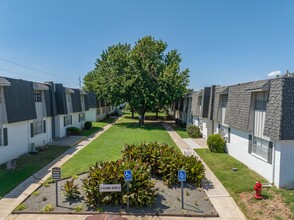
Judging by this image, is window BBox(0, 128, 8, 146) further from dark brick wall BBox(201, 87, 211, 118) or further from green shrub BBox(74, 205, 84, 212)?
dark brick wall BBox(201, 87, 211, 118)

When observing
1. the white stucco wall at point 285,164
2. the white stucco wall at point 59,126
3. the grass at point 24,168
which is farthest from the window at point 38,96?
the white stucco wall at point 285,164

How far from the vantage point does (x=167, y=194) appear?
31.8 feet

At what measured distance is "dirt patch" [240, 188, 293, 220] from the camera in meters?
8.04

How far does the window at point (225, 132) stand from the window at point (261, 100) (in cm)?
476

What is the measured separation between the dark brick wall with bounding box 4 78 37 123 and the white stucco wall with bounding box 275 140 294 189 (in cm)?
1546

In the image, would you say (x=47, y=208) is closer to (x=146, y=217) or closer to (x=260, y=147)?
(x=146, y=217)

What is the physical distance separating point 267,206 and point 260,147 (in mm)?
4230

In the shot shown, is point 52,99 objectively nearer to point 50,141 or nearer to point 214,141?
point 50,141

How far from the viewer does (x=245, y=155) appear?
45.5 ft

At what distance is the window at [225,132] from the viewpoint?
17.0 meters

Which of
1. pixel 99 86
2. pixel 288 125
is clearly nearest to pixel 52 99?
pixel 99 86

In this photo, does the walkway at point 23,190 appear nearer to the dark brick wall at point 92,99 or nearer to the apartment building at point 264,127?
the apartment building at point 264,127

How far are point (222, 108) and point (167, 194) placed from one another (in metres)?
10.9

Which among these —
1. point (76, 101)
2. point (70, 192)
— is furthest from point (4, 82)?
Answer: point (76, 101)
